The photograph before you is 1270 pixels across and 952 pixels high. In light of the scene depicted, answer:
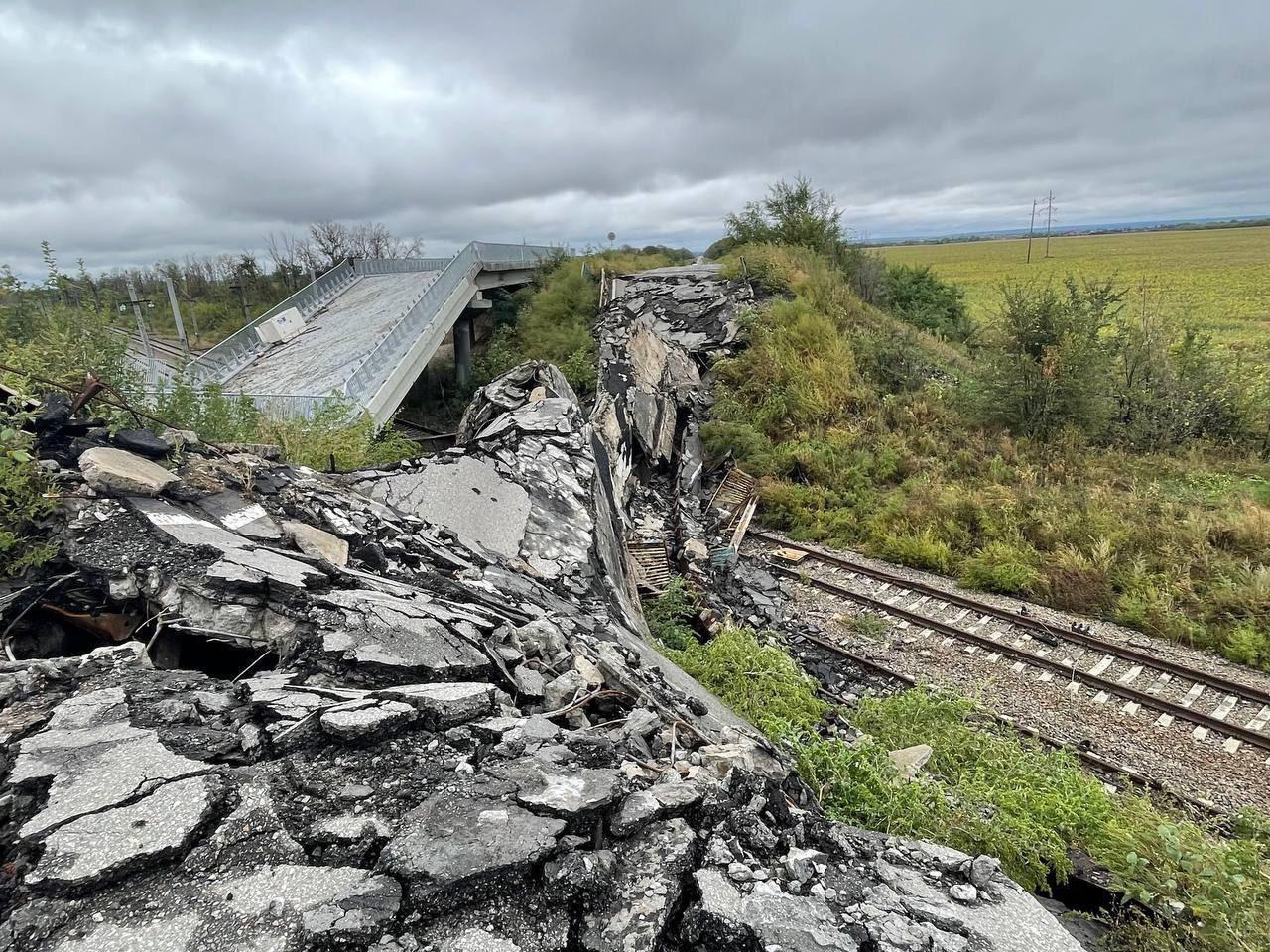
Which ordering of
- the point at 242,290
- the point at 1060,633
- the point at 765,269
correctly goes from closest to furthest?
1. the point at 1060,633
2. the point at 765,269
3. the point at 242,290

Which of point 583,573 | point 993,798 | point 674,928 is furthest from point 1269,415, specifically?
point 674,928

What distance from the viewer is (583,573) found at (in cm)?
718

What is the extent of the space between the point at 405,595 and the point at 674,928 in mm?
2999

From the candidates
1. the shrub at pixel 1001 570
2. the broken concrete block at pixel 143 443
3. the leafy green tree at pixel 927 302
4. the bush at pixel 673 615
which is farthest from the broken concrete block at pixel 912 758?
the leafy green tree at pixel 927 302

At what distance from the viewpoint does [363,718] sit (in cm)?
318

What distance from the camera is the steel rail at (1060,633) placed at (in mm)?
7207

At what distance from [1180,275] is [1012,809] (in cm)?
6314

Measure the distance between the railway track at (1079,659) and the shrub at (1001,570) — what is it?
559 mm

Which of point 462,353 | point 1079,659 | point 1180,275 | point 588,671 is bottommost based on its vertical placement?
point 1079,659

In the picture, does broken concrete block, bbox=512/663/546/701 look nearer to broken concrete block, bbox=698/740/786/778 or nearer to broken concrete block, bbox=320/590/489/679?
broken concrete block, bbox=320/590/489/679

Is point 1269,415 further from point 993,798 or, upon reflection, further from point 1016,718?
point 993,798

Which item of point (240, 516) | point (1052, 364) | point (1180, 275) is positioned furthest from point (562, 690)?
point (1180, 275)

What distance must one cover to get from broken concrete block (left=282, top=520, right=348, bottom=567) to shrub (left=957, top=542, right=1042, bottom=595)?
8.91 metres

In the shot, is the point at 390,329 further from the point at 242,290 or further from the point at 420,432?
the point at 242,290
